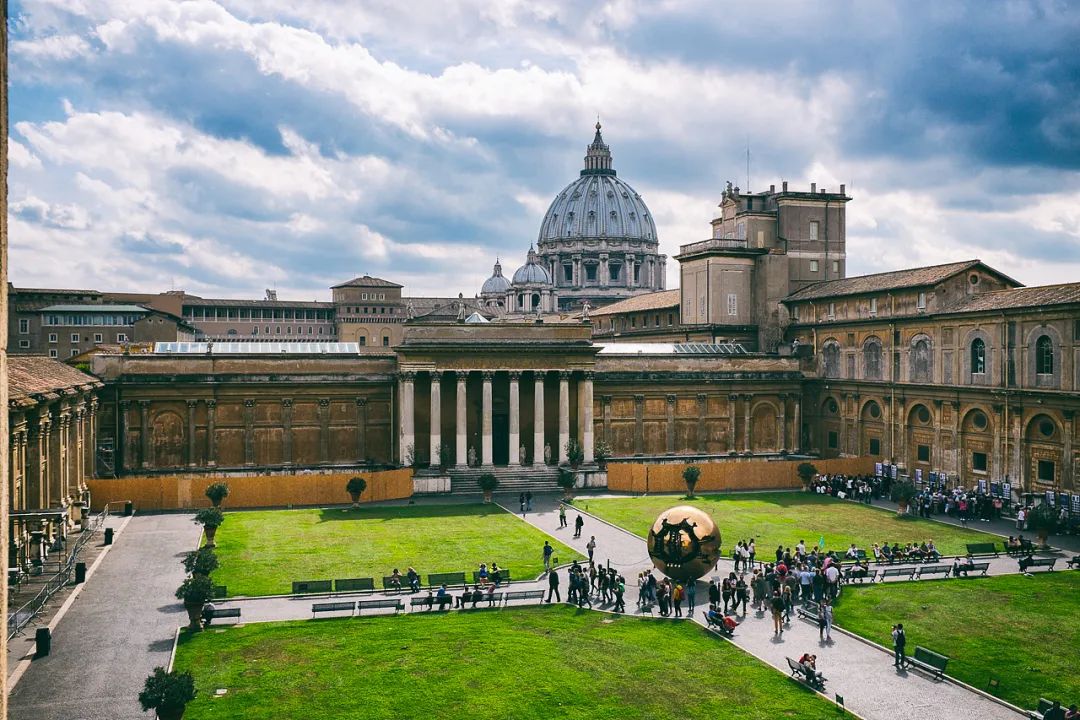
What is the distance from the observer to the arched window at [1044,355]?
4888 cm

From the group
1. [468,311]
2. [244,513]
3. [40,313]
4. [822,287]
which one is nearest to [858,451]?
[822,287]

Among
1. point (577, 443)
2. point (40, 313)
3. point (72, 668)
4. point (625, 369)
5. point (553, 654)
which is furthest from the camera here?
point (40, 313)

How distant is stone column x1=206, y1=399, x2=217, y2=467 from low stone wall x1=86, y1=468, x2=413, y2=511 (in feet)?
22.9

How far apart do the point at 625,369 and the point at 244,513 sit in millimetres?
28020

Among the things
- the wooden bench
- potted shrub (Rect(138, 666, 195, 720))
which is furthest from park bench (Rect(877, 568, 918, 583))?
potted shrub (Rect(138, 666, 195, 720))

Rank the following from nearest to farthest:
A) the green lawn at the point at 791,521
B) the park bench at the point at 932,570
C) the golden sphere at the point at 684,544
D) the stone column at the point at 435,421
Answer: the golden sphere at the point at 684,544, the park bench at the point at 932,570, the green lawn at the point at 791,521, the stone column at the point at 435,421

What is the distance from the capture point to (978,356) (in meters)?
53.8

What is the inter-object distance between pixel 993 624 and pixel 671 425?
124 ft

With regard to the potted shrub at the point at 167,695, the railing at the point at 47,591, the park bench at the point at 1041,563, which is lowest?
the park bench at the point at 1041,563

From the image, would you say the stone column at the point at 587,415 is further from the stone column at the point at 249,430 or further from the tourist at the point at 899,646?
the tourist at the point at 899,646

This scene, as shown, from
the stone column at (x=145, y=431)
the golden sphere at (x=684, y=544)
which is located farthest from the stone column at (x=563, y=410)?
the golden sphere at (x=684, y=544)

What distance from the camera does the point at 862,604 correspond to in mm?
33000

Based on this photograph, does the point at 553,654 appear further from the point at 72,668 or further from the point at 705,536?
the point at 72,668

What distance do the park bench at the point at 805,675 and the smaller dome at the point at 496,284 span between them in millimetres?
130362
